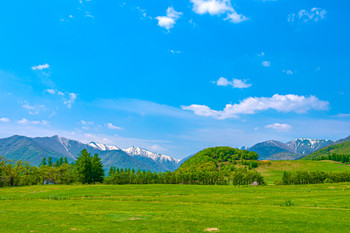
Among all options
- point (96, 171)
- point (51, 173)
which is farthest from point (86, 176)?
point (51, 173)

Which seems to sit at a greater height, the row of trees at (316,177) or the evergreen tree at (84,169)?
the evergreen tree at (84,169)

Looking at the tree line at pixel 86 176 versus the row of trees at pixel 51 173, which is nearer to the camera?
the row of trees at pixel 51 173

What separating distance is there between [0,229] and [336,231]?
119 feet

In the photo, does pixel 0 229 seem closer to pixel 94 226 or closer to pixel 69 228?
pixel 69 228

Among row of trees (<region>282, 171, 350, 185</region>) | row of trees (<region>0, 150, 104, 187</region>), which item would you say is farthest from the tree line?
row of trees (<region>282, 171, 350, 185</region>)

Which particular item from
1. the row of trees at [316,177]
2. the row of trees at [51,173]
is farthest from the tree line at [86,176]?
the row of trees at [316,177]

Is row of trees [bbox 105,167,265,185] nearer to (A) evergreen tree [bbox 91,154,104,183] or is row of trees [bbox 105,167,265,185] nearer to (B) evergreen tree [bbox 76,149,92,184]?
(A) evergreen tree [bbox 91,154,104,183]

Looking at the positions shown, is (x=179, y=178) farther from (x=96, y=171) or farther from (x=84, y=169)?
(x=84, y=169)

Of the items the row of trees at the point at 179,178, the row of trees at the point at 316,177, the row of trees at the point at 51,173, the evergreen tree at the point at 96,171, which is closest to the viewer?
the row of trees at the point at 51,173

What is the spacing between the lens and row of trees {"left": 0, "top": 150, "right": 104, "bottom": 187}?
5330 inches

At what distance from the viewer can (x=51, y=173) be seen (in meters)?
157

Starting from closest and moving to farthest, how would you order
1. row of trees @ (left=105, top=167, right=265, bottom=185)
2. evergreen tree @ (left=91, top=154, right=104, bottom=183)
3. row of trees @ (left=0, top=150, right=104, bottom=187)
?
row of trees @ (left=0, top=150, right=104, bottom=187)
row of trees @ (left=105, top=167, right=265, bottom=185)
evergreen tree @ (left=91, top=154, right=104, bottom=183)

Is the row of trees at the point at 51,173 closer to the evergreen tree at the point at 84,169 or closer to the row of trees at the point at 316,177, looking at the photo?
the evergreen tree at the point at 84,169

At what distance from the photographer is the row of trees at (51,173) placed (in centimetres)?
13538
